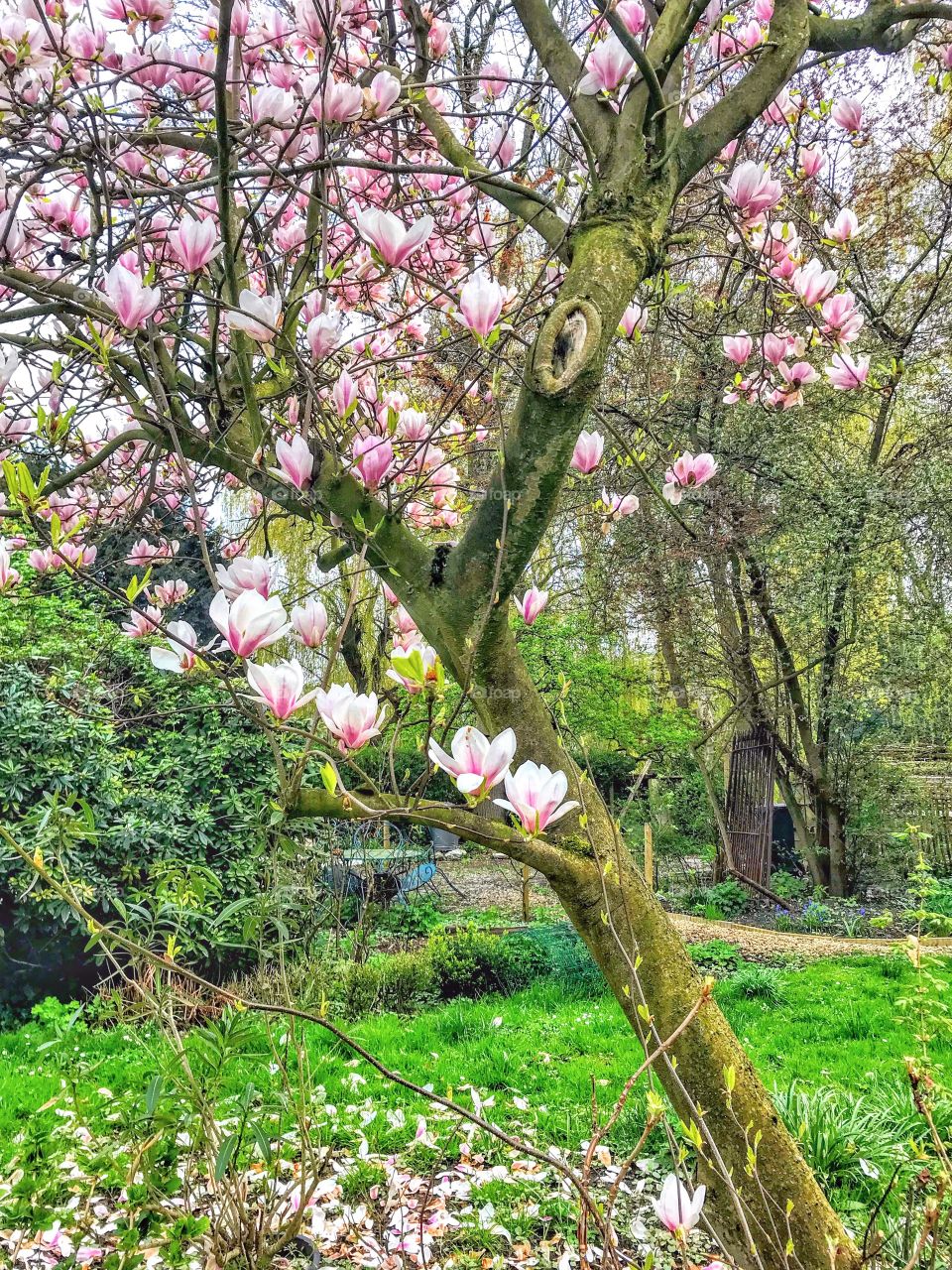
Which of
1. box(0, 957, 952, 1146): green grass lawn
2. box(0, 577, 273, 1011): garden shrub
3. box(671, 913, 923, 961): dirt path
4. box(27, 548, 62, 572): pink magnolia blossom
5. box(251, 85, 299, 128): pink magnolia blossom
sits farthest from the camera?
box(671, 913, 923, 961): dirt path

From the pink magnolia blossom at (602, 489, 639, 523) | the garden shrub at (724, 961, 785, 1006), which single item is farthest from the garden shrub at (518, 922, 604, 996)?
the pink magnolia blossom at (602, 489, 639, 523)

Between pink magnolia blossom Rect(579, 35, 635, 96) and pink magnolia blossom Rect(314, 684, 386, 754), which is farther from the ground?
pink magnolia blossom Rect(579, 35, 635, 96)

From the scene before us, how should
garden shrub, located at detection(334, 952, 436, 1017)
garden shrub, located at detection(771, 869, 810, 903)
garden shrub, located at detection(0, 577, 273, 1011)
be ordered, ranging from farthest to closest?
garden shrub, located at detection(771, 869, 810, 903) < garden shrub, located at detection(0, 577, 273, 1011) < garden shrub, located at detection(334, 952, 436, 1017)

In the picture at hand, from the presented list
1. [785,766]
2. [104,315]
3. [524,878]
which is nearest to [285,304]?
[104,315]

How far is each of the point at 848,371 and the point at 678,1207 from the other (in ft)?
6.12

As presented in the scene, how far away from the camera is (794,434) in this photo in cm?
704

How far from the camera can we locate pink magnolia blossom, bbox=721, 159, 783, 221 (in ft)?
5.76

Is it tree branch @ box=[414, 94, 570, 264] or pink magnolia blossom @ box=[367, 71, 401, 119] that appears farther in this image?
tree branch @ box=[414, 94, 570, 264]

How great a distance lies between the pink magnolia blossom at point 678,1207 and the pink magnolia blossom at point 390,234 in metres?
1.36

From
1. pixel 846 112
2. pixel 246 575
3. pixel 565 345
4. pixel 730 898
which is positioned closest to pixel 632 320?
pixel 565 345

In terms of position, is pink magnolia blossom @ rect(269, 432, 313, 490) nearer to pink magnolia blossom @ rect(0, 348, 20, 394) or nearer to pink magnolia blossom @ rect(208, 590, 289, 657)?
pink magnolia blossom @ rect(208, 590, 289, 657)

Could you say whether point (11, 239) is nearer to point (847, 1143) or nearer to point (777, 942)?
point (847, 1143)

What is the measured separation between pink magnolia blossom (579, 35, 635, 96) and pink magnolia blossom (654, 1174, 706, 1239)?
1.77 meters

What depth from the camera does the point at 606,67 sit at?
1.46m
